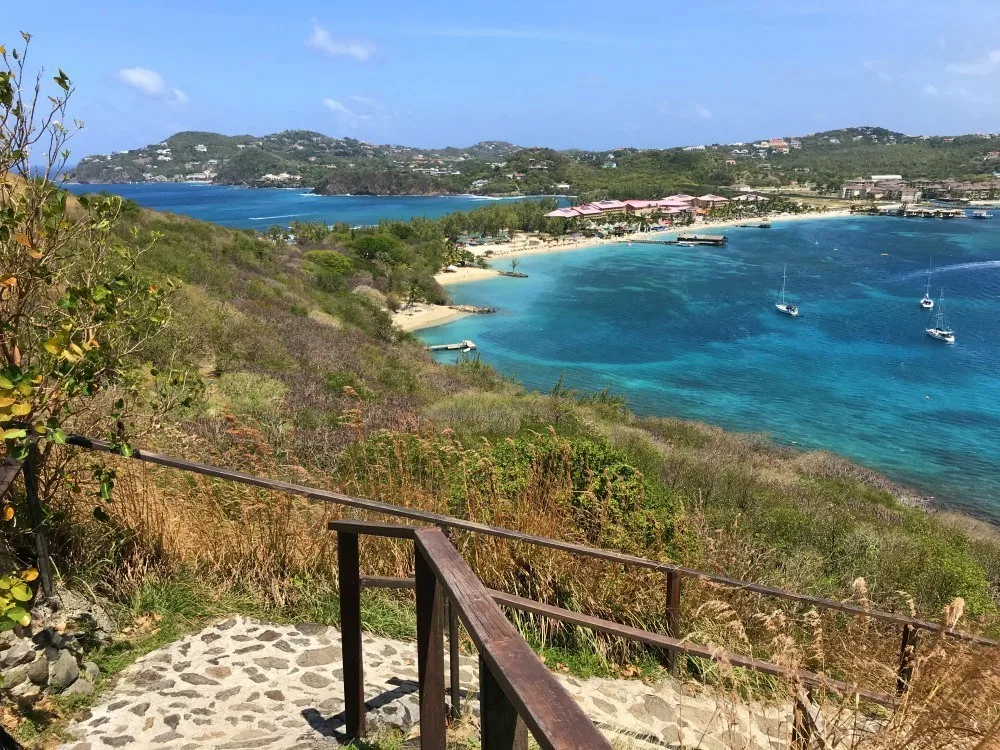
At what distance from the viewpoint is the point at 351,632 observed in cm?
278

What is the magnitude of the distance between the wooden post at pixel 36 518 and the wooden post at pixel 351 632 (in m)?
1.63

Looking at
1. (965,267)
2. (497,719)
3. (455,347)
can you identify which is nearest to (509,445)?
(497,719)

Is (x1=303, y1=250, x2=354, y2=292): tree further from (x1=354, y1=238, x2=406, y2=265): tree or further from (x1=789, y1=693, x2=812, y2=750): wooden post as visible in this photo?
(x1=789, y1=693, x2=812, y2=750): wooden post

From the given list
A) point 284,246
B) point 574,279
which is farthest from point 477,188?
point 284,246

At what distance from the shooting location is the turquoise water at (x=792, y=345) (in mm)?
25375

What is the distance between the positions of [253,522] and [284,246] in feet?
137

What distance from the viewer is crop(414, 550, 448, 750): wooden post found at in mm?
1975

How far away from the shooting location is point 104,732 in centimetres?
280

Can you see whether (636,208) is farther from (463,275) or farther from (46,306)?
(46,306)

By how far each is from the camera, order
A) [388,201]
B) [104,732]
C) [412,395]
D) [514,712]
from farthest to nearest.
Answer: [388,201], [412,395], [104,732], [514,712]

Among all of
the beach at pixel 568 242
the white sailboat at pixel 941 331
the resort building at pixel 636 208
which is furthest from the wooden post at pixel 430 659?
the resort building at pixel 636 208

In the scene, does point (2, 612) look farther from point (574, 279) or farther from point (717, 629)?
point (574, 279)

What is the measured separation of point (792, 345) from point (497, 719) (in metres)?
41.8

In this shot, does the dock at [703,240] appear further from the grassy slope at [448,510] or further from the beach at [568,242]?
the grassy slope at [448,510]
